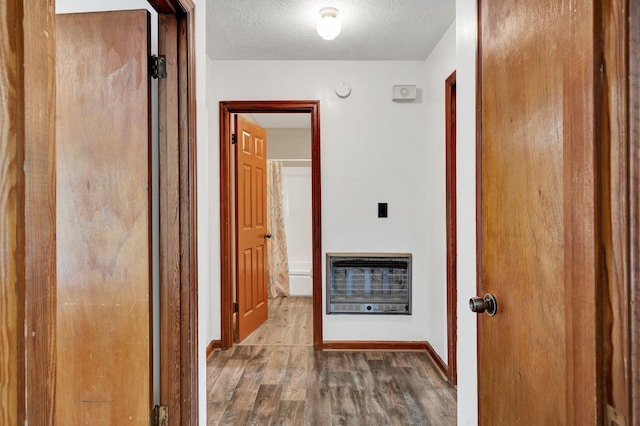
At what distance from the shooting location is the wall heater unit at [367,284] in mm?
3252

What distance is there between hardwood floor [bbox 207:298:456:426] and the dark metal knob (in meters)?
1.32

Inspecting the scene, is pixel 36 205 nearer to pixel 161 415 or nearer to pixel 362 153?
pixel 161 415

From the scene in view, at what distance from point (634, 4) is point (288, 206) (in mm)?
5071

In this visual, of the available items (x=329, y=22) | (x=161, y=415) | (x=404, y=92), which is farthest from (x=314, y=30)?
(x=161, y=415)

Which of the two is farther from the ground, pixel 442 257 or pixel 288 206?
pixel 288 206

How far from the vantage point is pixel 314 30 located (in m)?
2.69

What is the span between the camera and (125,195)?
4.59ft

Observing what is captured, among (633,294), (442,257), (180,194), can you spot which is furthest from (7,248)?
(442,257)

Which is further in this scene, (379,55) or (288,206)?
(288,206)

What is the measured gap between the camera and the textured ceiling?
93.3 inches

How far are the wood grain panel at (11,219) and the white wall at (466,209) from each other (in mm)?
1265

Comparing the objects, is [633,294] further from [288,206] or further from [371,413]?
[288,206]

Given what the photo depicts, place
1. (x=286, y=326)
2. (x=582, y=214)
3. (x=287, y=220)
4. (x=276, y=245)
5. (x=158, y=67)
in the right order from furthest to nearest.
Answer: (x=287, y=220), (x=276, y=245), (x=286, y=326), (x=158, y=67), (x=582, y=214)

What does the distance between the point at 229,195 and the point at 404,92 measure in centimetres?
173
